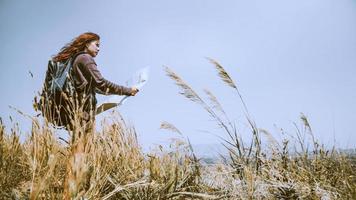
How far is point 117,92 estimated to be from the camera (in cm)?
282

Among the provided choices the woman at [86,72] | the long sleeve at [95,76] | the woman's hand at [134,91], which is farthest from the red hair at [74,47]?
the woman's hand at [134,91]

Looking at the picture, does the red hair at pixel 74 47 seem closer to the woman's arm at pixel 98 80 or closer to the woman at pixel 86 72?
the woman at pixel 86 72

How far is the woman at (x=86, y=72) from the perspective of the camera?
2.67m

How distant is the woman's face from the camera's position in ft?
9.67

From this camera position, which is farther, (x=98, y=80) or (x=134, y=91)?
(x=134, y=91)

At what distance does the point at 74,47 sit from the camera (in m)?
2.87

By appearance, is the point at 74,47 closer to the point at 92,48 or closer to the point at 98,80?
the point at 92,48

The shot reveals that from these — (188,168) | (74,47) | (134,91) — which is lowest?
(188,168)

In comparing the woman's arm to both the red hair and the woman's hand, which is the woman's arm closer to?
the woman's hand

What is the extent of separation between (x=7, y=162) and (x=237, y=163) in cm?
162

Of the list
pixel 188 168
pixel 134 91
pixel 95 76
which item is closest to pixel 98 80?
pixel 95 76

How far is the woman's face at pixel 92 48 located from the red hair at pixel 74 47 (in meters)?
0.03

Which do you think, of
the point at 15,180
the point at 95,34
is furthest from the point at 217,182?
the point at 95,34

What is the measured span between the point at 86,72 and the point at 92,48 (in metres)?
0.36
